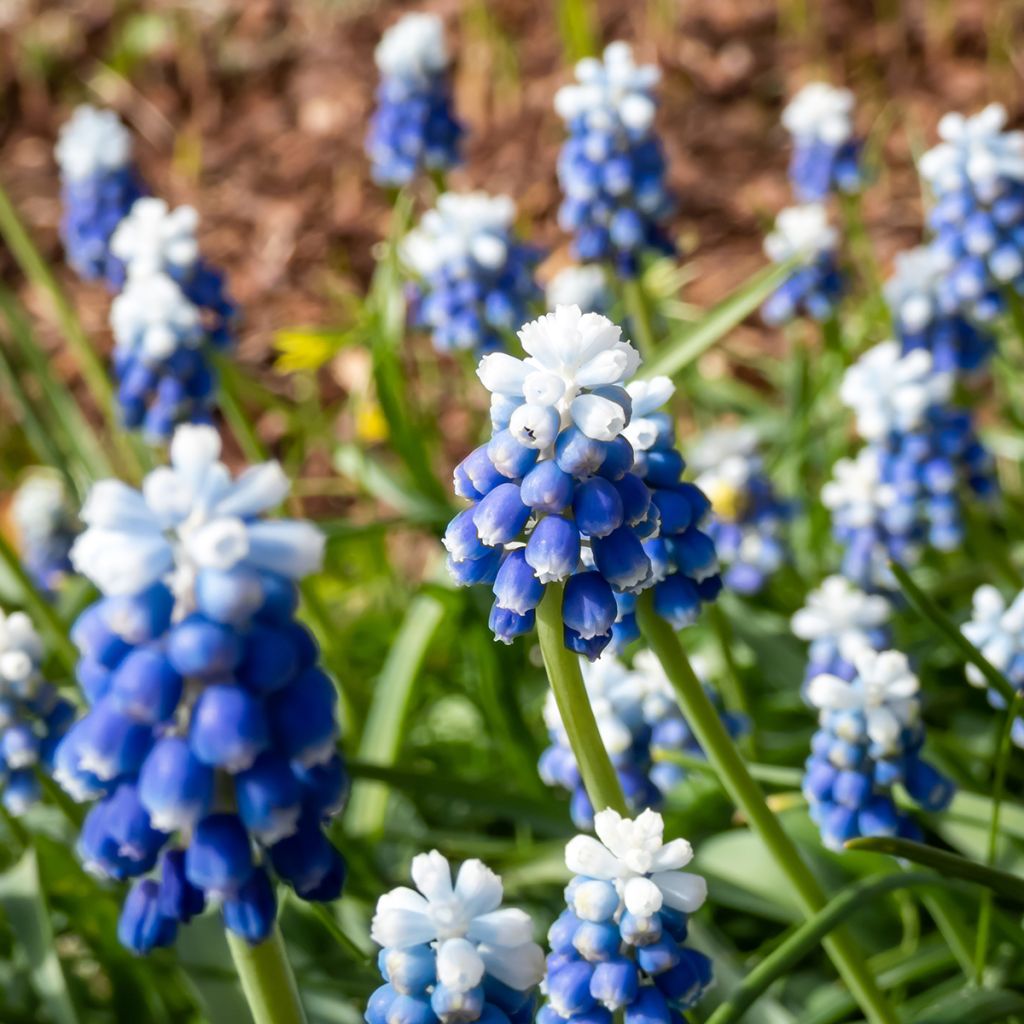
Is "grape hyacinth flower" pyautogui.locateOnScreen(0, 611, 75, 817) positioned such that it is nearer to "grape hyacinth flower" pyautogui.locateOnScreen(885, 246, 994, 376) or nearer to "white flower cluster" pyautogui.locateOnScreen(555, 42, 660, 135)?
"white flower cluster" pyautogui.locateOnScreen(555, 42, 660, 135)

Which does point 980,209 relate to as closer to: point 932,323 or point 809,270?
point 932,323

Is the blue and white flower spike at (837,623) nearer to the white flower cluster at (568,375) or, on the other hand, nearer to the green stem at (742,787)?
the green stem at (742,787)

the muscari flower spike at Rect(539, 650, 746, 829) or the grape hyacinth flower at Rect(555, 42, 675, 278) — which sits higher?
the grape hyacinth flower at Rect(555, 42, 675, 278)

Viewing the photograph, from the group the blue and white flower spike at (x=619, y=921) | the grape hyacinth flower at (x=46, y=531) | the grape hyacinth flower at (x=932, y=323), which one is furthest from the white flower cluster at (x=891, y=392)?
the grape hyacinth flower at (x=46, y=531)

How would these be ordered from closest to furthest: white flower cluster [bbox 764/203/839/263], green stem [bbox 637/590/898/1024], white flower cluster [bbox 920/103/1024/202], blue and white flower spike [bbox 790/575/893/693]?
green stem [bbox 637/590/898/1024]
blue and white flower spike [bbox 790/575/893/693]
white flower cluster [bbox 920/103/1024/202]
white flower cluster [bbox 764/203/839/263]

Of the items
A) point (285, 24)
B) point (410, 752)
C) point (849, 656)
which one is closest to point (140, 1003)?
point (410, 752)

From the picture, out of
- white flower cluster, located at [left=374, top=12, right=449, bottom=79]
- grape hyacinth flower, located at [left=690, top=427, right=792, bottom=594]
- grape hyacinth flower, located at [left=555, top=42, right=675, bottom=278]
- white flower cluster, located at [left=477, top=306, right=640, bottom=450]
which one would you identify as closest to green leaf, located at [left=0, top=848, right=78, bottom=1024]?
white flower cluster, located at [left=477, top=306, right=640, bottom=450]
